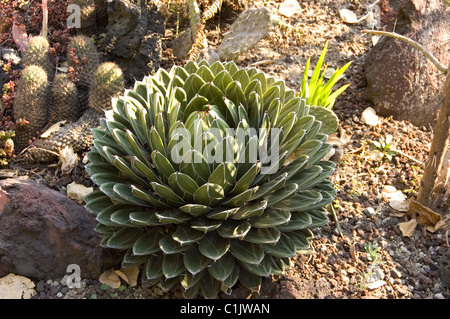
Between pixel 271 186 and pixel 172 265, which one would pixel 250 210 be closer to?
pixel 271 186

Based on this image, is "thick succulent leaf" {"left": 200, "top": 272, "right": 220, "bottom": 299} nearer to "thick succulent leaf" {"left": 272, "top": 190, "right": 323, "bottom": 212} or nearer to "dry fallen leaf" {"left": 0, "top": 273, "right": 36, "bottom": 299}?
"thick succulent leaf" {"left": 272, "top": 190, "right": 323, "bottom": 212}

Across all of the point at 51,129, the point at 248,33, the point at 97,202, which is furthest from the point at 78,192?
the point at 248,33

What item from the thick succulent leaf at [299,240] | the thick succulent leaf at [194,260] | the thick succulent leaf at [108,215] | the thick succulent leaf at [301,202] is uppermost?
the thick succulent leaf at [301,202]

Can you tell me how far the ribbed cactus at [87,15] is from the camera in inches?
171

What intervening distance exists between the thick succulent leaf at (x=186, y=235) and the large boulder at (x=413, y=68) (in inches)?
82.5

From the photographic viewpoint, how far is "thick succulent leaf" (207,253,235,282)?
256 centimetres

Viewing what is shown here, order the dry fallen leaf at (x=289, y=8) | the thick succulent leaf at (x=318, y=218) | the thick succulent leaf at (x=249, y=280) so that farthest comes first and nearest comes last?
the dry fallen leaf at (x=289, y=8) → the thick succulent leaf at (x=318, y=218) → the thick succulent leaf at (x=249, y=280)

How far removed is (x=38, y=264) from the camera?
2883 millimetres

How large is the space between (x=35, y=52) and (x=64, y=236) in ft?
6.04

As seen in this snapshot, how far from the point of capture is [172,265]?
8.65 feet

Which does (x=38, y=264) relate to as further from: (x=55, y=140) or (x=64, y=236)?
(x=55, y=140)

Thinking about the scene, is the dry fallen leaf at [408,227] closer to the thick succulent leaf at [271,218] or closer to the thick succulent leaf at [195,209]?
the thick succulent leaf at [271,218]

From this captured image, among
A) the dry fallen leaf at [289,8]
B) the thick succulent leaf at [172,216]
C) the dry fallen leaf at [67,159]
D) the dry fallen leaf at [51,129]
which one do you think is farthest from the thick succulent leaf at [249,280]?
the dry fallen leaf at [289,8]

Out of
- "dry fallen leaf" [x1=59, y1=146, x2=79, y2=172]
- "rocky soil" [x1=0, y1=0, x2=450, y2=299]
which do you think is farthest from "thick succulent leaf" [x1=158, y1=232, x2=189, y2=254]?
"dry fallen leaf" [x1=59, y1=146, x2=79, y2=172]
